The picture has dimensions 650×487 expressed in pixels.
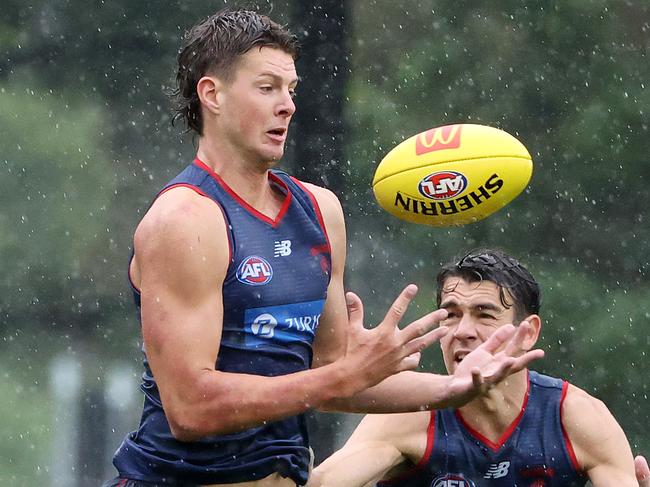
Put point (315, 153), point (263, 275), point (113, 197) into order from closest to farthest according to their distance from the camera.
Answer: point (263, 275) < point (315, 153) < point (113, 197)

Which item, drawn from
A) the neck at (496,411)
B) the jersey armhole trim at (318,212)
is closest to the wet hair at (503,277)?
the neck at (496,411)

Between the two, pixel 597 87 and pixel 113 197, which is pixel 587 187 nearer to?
pixel 597 87

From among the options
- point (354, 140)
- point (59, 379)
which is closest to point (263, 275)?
point (354, 140)

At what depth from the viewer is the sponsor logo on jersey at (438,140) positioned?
16.6 ft

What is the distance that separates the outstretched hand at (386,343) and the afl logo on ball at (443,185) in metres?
1.41

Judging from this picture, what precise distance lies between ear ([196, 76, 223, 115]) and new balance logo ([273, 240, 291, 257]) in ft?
1.46

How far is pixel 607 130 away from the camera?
351 inches

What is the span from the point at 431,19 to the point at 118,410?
3.22 metres

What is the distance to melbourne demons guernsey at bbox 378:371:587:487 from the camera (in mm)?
5164

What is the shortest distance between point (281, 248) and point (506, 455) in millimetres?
1640

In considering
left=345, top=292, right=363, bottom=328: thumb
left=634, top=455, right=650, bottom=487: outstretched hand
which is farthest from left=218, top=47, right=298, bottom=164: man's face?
left=634, top=455, right=650, bottom=487: outstretched hand

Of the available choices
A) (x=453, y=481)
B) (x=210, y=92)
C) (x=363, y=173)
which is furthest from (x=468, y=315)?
(x=363, y=173)

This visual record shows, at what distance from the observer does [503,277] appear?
5.36 metres

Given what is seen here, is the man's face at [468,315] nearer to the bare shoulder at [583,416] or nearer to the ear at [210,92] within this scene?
the bare shoulder at [583,416]
